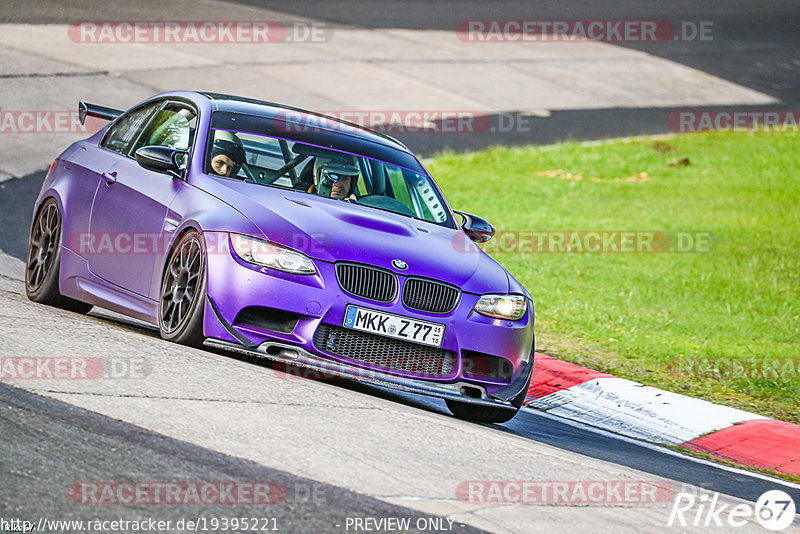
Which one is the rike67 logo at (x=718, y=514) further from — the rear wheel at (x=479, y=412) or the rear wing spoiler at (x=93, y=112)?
the rear wing spoiler at (x=93, y=112)

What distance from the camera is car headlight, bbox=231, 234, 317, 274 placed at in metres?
6.79

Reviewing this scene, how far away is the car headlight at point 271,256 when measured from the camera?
6789 mm

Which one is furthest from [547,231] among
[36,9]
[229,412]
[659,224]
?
[36,9]

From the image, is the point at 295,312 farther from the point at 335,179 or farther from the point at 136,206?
the point at 136,206

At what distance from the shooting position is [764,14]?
38438mm

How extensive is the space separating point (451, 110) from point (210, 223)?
1624cm

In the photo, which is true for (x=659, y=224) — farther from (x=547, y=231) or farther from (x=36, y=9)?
(x=36, y=9)

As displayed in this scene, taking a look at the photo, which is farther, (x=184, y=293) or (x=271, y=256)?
(x=184, y=293)

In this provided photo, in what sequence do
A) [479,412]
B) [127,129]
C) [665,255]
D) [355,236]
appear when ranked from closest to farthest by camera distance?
[355,236], [479,412], [127,129], [665,255]

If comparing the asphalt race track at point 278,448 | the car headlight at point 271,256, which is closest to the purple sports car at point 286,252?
the car headlight at point 271,256

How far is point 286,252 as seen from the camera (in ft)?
22.4

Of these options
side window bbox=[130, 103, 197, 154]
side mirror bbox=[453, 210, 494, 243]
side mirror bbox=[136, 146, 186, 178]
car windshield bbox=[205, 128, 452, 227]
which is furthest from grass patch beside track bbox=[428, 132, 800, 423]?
side mirror bbox=[136, 146, 186, 178]

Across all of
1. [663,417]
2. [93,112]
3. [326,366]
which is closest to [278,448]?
[326,366]

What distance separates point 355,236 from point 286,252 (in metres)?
0.47
